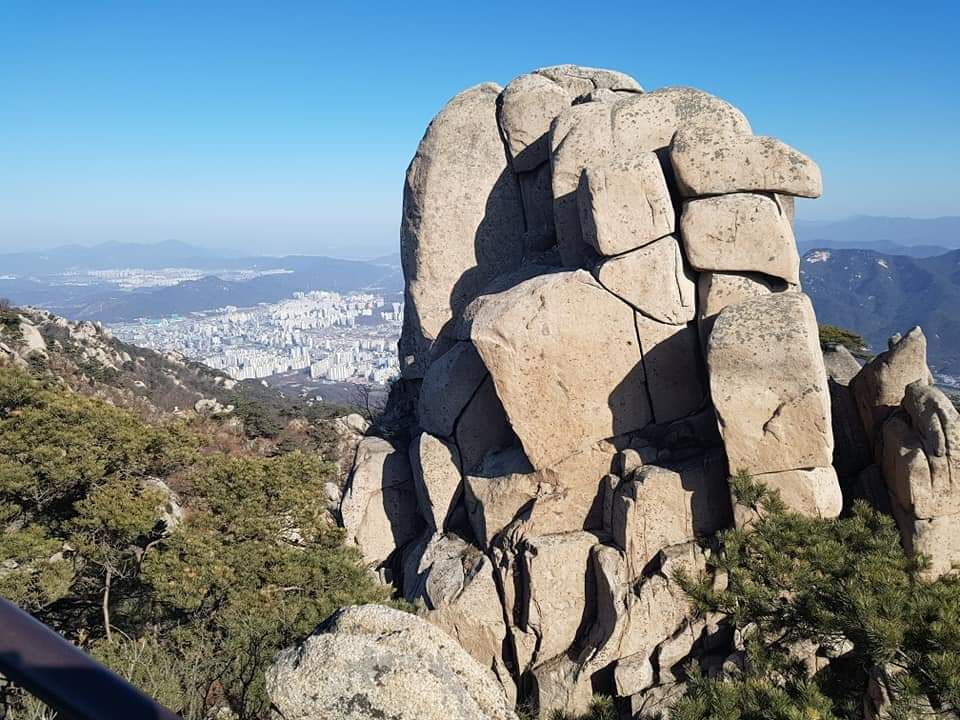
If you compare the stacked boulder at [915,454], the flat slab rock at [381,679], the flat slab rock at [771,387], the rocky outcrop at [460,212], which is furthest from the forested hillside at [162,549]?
the stacked boulder at [915,454]

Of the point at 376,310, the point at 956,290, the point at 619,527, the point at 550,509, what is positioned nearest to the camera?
the point at 619,527

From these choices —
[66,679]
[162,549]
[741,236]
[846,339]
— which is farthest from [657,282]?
[846,339]

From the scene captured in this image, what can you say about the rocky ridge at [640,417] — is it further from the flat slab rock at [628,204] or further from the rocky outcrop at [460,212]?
the rocky outcrop at [460,212]

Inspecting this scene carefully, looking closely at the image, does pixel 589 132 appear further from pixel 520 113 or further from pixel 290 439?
pixel 290 439

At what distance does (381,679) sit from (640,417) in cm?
856

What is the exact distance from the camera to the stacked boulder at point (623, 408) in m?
10.6

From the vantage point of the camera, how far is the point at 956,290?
10281 centimetres

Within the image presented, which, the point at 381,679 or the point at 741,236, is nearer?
the point at 381,679

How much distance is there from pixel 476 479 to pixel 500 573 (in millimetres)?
1949

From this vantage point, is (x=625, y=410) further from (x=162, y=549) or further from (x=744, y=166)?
(x=162, y=549)

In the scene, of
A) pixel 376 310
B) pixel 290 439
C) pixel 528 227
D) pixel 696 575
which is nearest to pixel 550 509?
pixel 696 575

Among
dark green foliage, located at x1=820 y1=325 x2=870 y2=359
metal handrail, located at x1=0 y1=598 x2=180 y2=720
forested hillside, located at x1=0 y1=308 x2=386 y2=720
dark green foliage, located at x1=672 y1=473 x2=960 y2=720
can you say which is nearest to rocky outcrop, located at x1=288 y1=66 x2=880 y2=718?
dark green foliage, located at x1=672 y1=473 x2=960 y2=720

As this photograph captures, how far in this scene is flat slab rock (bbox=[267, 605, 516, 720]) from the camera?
4.72 meters

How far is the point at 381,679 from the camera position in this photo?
4.80 metres
